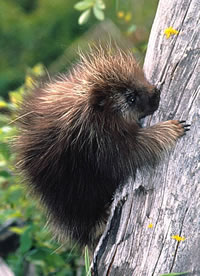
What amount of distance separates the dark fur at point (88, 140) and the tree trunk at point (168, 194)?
0.07 metres

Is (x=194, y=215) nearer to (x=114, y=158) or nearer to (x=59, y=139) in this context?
(x=114, y=158)

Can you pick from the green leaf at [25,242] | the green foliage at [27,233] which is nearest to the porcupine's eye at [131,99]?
the green foliage at [27,233]

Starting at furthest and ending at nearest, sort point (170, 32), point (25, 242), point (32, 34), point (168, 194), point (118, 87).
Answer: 1. point (32, 34)
2. point (25, 242)
3. point (118, 87)
4. point (170, 32)
5. point (168, 194)

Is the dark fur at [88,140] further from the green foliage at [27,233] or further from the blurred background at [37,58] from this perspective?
the green foliage at [27,233]

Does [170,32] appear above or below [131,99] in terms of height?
above

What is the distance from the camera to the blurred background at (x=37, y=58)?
274 cm

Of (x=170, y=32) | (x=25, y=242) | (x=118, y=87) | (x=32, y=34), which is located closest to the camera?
(x=170, y=32)

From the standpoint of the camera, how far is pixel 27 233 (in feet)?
9.39

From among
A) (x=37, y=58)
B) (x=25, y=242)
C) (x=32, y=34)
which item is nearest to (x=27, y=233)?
(x=25, y=242)

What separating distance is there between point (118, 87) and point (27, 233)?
1070mm

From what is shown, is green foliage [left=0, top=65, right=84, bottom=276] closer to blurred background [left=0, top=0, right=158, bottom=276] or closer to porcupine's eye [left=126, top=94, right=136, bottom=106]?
blurred background [left=0, top=0, right=158, bottom=276]

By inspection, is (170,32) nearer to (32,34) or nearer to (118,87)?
(118,87)

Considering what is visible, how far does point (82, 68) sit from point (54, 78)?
171 millimetres

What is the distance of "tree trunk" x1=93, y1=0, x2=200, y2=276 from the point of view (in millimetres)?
1863
